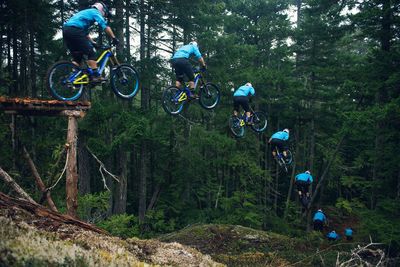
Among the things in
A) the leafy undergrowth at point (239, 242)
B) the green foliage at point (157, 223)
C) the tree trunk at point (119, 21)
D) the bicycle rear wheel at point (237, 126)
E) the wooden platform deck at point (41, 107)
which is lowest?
the green foliage at point (157, 223)

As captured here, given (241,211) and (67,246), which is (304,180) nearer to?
(241,211)

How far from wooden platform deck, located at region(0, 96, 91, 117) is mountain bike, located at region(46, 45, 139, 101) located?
0.27 metres

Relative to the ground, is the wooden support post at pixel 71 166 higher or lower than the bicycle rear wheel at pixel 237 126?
lower

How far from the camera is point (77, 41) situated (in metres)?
7.39

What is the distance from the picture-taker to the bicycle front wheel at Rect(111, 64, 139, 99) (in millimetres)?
9039

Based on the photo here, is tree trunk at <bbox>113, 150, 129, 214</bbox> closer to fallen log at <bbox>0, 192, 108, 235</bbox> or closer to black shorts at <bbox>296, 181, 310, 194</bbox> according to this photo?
black shorts at <bbox>296, 181, 310, 194</bbox>

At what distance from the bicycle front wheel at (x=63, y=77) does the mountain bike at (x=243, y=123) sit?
22.2 ft

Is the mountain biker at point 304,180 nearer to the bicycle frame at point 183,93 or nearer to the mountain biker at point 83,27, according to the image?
the bicycle frame at point 183,93

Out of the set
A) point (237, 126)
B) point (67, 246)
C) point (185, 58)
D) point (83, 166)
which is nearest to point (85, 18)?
point (185, 58)

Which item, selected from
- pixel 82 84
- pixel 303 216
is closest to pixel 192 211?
pixel 303 216

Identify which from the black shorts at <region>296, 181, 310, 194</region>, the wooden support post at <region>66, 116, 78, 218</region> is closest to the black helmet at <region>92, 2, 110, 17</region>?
the wooden support post at <region>66, 116, 78, 218</region>

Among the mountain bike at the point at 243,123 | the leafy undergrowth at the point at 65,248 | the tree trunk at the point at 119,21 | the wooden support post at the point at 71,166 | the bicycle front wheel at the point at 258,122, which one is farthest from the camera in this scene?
the tree trunk at the point at 119,21

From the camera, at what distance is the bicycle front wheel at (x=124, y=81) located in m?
9.04

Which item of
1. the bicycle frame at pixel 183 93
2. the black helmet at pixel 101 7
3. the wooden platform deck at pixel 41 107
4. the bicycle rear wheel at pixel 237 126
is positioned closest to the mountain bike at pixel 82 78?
the wooden platform deck at pixel 41 107
